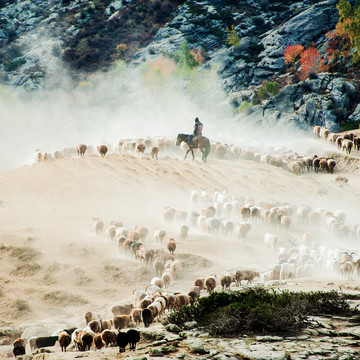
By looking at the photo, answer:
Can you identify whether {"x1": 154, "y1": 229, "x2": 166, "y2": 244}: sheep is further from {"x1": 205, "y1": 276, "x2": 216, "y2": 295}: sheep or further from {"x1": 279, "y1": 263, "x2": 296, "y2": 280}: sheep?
{"x1": 279, "y1": 263, "x2": 296, "y2": 280}: sheep

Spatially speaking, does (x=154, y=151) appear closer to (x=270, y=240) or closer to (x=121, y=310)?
(x=270, y=240)

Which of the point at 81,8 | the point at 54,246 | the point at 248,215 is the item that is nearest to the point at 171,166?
the point at 248,215

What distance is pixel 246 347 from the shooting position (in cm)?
544

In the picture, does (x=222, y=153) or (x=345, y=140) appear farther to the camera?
(x=222, y=153)

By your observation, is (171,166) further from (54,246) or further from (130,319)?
(130,319)

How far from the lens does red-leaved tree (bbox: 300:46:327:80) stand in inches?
2387

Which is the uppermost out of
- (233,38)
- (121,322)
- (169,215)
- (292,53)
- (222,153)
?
(233,38)

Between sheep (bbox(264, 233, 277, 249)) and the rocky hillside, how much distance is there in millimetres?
37633

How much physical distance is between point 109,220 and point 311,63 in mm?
52803

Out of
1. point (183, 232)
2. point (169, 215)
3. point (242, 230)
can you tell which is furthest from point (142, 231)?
point (242, 230)

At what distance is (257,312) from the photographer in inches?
246

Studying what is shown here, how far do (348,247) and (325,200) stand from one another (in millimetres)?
6304

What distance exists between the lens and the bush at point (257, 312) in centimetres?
611

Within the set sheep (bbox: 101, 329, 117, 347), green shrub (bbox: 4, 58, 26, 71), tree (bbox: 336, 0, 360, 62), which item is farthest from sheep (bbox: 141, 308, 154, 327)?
green shrub (bbox: 4, 58, 26, 71)
